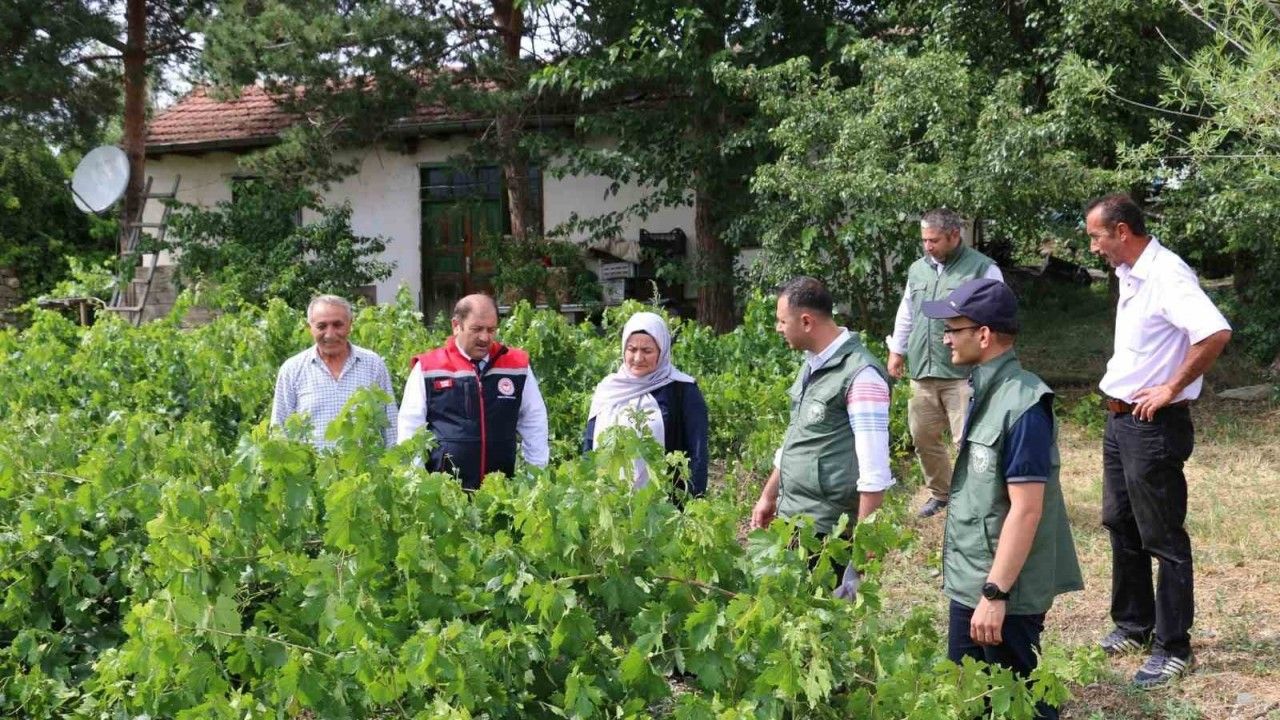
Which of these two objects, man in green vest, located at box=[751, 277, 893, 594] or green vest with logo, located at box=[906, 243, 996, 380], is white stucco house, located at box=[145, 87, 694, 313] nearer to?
green vest with logo, located at box=[906, 243, 996, 380]

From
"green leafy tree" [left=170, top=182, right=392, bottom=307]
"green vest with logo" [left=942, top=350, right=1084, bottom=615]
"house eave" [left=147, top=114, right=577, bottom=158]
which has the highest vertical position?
"house eave" [left=147, top=114, right=577, bottom=158]

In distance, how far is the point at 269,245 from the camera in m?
14.3

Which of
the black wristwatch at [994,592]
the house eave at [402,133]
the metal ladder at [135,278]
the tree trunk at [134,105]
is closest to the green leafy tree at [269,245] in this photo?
the metal ladder at [135,278]

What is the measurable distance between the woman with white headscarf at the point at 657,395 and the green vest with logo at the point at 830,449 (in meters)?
0.51

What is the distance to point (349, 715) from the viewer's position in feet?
8.32

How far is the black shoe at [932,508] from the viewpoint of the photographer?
6.67 meters

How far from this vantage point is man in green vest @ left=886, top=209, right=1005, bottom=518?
6090 mm

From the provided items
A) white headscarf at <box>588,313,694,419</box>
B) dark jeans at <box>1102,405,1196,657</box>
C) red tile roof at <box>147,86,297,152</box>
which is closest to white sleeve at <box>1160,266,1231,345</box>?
dark jeans at <box>1102,405,1196,657</box>

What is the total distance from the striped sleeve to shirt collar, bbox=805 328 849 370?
0.48 ft

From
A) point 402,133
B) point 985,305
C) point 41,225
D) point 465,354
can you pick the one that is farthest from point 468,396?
point 41,225

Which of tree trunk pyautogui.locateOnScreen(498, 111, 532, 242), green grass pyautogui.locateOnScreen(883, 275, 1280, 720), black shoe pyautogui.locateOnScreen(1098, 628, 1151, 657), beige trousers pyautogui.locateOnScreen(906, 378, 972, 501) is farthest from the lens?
tree trunk pyautogui.locateOnScreen(498, 111, 532, 242)

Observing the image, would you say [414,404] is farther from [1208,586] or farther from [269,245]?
[269,245]

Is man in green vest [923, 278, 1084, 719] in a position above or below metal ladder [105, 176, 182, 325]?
below

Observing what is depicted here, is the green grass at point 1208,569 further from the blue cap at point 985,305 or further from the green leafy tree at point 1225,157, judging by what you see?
the green leafy tree at point 1225,157
